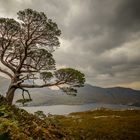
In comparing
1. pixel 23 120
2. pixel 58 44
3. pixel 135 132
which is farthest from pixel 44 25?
pixel 135 132

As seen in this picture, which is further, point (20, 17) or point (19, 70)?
point (19, 70)

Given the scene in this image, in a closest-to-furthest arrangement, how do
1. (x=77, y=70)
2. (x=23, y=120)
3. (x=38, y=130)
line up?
(x=38, y=130), (x=23, y=120), (x=77, y=70)

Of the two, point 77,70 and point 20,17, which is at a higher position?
point 20,17

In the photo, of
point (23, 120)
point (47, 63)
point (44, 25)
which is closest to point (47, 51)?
point (47, 63)

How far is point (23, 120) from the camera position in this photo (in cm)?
1076

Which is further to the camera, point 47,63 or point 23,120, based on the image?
point 47,63

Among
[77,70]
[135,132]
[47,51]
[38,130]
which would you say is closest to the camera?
[38,130]

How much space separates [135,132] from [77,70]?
40.7ft

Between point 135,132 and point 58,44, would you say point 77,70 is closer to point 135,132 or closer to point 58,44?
point 58,44

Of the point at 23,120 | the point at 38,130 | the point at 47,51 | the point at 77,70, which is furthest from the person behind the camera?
the point at 47,51

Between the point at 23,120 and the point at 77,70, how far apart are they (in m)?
9.81

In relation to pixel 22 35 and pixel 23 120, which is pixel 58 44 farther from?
pixel 23 120

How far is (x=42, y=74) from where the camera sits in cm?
2170

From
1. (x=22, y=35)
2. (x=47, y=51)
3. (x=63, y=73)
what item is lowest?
(x=63, y=73)
